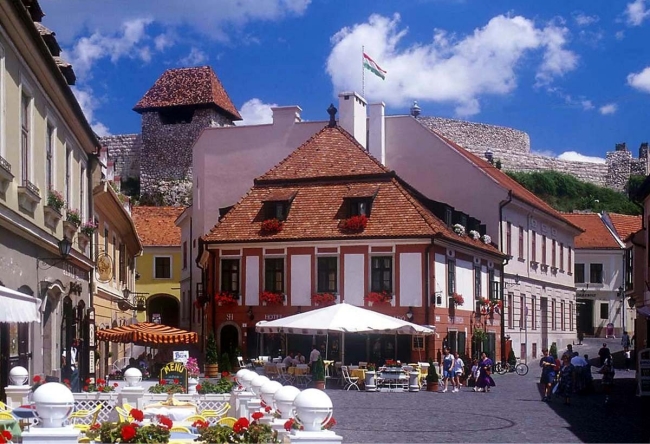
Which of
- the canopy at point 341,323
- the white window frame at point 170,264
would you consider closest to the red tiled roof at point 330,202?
the canopy at point 341,323

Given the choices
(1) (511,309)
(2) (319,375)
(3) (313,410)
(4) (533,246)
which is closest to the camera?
(3) (313,410)

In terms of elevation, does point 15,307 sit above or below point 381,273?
below

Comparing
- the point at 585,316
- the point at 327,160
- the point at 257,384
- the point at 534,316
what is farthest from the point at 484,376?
the point at 585,316

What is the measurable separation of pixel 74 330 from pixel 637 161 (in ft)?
310

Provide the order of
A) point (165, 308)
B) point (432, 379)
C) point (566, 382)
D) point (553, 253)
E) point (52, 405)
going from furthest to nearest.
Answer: point (165, 308), point (553, 253), point (432, 379), point (566, 382), point (52, 405)

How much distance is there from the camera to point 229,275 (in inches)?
1480

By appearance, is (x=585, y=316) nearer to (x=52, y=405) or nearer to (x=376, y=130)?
(x=376, y=130)

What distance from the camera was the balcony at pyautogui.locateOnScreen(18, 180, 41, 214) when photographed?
634 inches

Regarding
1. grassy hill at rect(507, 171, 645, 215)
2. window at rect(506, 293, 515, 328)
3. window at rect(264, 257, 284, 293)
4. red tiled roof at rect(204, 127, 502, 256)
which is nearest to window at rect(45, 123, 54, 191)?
red tiled roof at rect(204, 127, 502, 256)

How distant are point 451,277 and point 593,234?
112ft

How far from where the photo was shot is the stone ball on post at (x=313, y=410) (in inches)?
294

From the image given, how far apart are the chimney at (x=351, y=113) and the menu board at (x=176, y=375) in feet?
72.9

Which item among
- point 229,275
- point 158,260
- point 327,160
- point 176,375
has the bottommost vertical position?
point 176,375

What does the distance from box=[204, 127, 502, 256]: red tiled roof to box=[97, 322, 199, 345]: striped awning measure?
9293 mm
